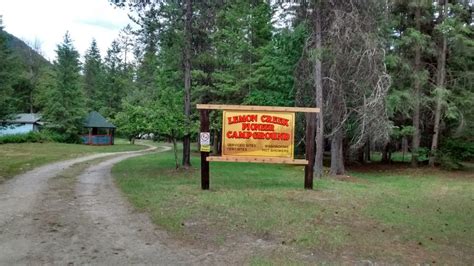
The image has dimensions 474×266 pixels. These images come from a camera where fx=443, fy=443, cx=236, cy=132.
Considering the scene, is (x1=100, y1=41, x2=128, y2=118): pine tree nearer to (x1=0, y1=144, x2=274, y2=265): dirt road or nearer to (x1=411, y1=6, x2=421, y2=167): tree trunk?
(x1=411, y1=6, x2=421, y2=167): tree trunk

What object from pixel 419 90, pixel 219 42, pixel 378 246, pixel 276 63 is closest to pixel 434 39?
pixel 419 90

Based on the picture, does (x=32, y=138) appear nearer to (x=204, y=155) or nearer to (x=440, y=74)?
(x=204, y=155)

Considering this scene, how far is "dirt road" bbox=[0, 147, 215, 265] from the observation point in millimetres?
5410

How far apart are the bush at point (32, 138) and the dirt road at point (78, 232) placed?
98.9ft

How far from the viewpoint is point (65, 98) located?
43.4m

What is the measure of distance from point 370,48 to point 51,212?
11.9 metres

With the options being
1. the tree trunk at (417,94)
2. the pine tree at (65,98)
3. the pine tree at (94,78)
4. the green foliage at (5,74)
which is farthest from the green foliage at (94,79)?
the tree trunk at (417,94)

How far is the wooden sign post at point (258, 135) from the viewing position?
11.3 meters

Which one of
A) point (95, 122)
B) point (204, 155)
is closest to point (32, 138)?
point (95, 122)

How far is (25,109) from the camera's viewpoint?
63406 mm

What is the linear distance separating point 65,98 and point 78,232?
39759 millimetres

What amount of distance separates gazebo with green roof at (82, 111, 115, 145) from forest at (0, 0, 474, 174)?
520 inches

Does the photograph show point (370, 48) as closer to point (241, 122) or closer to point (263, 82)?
point (241, 122)

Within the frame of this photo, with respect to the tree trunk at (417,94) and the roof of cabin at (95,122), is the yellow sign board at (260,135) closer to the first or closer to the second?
the tree trunk at (417,94)
